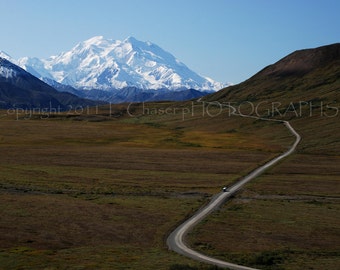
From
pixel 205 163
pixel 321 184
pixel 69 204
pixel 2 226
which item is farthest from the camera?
pixel 205 163

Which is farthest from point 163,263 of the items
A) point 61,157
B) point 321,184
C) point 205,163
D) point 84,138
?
point 84,138

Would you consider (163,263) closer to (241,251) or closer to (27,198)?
(241,251)

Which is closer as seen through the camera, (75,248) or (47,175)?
(75,248)

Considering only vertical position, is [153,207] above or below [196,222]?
above

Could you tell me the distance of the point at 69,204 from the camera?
2857 inches

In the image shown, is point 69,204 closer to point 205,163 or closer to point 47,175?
point 47,175

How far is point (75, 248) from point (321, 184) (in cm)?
5519

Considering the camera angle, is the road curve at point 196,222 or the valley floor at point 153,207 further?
the valley floor at point 153,207

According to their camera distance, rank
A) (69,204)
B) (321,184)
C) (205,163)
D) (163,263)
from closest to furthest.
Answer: (163,263) → (69,204) → (321,184) → (205,163)

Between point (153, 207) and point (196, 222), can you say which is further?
point (153, 207)

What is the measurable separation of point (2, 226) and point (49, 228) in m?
4.86

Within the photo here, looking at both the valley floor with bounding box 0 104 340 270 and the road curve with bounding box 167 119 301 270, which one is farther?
the valley floor with bounding box 0 104 340 270

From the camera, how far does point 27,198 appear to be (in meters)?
75.4

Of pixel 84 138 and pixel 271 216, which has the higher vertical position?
pixel 84 138
